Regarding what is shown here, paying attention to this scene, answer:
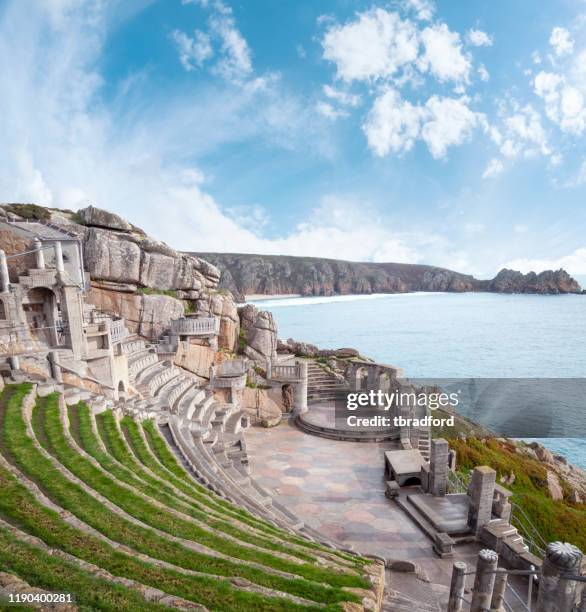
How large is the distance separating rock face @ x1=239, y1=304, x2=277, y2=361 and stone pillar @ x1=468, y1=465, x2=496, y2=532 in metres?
23.3

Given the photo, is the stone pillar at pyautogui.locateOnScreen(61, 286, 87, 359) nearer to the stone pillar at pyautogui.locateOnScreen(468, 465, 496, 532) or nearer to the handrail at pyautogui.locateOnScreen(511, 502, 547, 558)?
the stone pillar at pyautogui.locateOnScreen(468, 465, 496, 532)

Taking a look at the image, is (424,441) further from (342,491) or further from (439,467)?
(342,491)

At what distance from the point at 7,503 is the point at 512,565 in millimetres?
12423

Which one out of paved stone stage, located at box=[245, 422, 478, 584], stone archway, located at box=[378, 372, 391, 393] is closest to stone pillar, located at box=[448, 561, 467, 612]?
paved stone stage, located at box=[245, 422, 478, 584]

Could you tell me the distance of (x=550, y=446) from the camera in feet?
119

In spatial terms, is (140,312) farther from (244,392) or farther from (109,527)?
(109,527)

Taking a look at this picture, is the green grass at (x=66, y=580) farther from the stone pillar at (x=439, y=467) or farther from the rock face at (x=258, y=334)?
the rock face at (x=258, y=334)

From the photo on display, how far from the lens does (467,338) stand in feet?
248

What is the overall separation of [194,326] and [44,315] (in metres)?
11.0

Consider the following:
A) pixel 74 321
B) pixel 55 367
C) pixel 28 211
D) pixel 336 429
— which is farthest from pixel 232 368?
pixel 28 211

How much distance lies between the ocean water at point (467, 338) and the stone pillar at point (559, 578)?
38174mm

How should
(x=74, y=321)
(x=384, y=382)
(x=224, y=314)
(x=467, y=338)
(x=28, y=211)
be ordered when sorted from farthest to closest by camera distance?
(x=467, y=338) → (x=224, y=314) → (x=28, y=211) → (x=384, y=382) → (x=74, y=321)

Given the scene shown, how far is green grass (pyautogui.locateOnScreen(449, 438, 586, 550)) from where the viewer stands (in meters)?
17.8

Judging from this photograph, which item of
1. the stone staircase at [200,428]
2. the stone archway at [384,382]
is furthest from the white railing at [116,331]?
the stone archway at [384,382]
